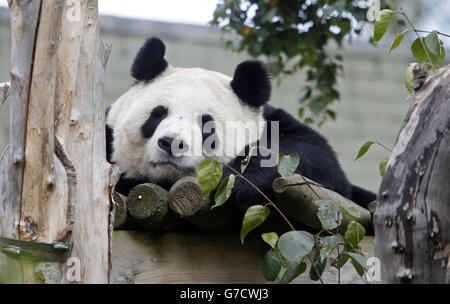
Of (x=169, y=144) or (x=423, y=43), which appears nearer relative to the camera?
(x=423, y=43)

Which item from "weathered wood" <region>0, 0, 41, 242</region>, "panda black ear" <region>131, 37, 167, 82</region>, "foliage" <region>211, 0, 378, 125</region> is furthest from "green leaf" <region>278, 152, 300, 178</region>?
"foliage" <region>211, 0, 378, 125</region>

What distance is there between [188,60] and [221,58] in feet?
1.46

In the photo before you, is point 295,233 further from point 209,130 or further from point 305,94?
point 305,94

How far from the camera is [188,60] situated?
7.88 metres

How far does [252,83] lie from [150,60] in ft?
1.94

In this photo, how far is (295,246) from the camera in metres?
2.28

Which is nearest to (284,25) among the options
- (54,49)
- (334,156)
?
(334,156)

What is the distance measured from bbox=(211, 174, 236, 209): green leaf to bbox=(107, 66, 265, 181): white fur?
67 cm

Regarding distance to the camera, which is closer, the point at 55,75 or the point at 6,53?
the point at 55,75

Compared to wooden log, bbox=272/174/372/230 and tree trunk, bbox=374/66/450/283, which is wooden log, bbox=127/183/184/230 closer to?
wooden log, bbox=272/174/372/230

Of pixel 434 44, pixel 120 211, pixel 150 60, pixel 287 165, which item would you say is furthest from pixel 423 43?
pixel 150 60

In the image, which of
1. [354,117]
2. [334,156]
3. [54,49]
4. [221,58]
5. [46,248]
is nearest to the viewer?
[46,248]

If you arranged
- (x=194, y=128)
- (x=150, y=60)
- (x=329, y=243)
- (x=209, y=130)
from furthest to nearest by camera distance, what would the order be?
(x=150, y=60), (x=209, y=130), (x=194, y=128), (x=329, y=243)
